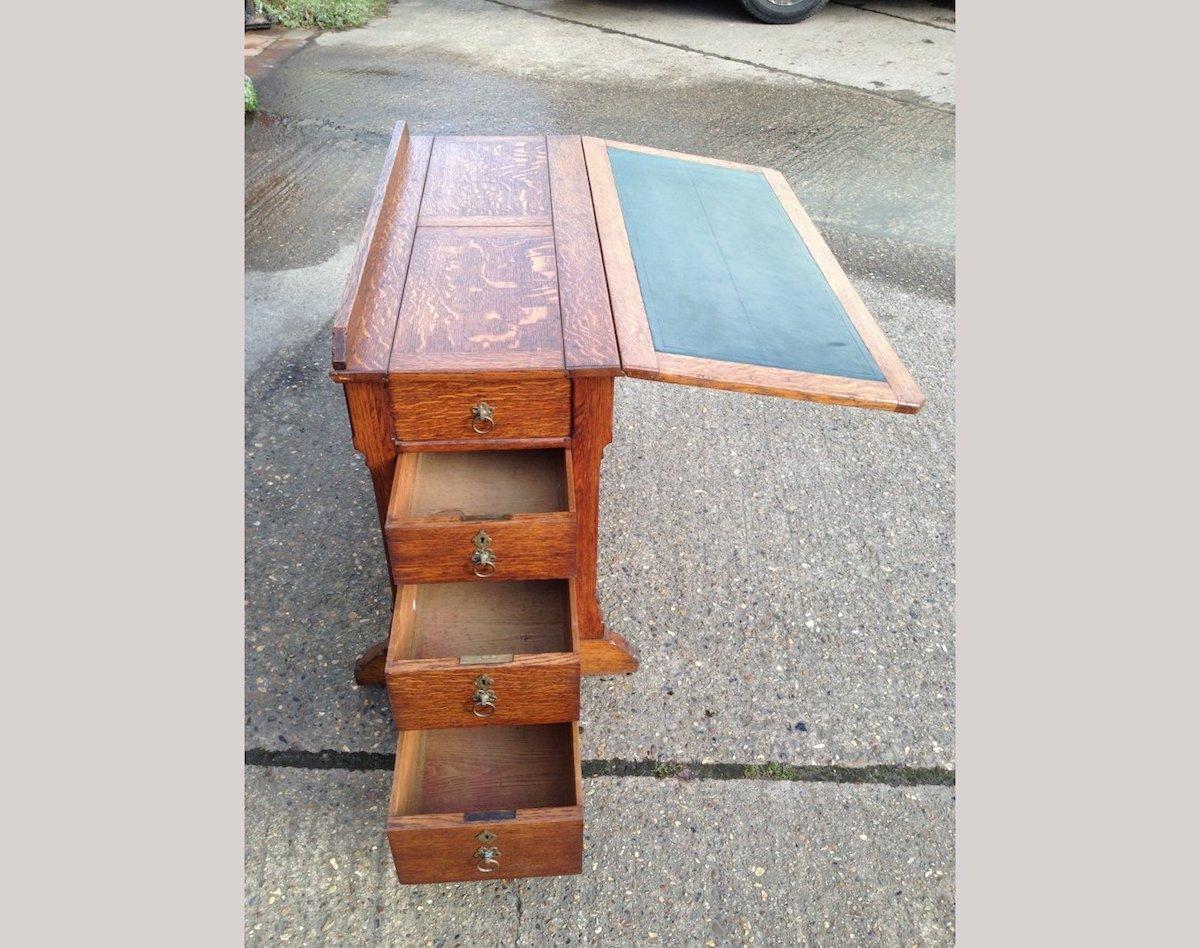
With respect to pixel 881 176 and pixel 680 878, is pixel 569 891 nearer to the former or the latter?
pixel 680 878

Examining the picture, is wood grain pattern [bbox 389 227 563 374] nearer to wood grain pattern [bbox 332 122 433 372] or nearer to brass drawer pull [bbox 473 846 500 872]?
wood grain pattern [bbox 332 122 433 372]

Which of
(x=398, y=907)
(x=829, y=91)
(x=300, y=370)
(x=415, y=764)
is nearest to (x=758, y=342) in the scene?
(x=415, y=764)

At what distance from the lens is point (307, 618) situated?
2.44m

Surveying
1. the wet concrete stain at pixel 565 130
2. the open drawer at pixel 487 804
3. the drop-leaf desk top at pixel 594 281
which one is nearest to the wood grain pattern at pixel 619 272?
the drop-leaf desk top at pixel 594 281

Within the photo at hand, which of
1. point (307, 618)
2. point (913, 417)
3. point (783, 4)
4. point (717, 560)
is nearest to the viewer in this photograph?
point (307, 618)

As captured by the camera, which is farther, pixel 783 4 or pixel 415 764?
pixel 783 4

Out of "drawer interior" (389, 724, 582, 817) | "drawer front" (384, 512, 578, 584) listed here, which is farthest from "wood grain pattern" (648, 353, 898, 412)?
"drawer interior" (389, 724, 582, 817)

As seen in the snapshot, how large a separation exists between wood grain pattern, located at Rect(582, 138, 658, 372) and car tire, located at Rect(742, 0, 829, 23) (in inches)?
216

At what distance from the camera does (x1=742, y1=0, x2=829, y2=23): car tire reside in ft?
23.8

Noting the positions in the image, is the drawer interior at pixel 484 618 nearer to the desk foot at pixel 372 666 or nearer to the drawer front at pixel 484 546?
the drawer front at pixel 484 546

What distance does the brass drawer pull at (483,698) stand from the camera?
1.67m

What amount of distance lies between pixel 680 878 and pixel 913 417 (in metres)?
2.00

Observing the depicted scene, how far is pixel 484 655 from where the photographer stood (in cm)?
176

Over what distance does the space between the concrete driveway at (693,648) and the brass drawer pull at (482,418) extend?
834 mm
